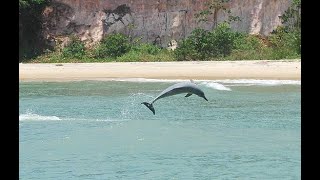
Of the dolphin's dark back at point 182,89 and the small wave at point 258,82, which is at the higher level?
the dolphin's dark back at point 182,89

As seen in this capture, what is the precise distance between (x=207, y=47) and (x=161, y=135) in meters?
14.9

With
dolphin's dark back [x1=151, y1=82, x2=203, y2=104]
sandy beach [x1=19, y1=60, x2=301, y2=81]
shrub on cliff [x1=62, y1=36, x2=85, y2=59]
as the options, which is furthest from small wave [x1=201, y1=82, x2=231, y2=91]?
dolphin's dark back [x1=151, y1=82, x2=203, y2=104]

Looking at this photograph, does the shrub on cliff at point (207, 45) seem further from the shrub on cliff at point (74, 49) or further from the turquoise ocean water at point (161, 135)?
the turquoise ocean water at point (161, 135)

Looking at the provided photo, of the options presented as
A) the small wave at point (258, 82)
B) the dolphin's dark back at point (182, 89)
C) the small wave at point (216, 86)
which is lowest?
the small wave at point (216, 86)

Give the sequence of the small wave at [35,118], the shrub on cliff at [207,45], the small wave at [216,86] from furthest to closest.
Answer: the shrub on cliff at [207,45] → the small wave at [216,86] → the small wave at [35,118]

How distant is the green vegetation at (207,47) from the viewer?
78.6 feet

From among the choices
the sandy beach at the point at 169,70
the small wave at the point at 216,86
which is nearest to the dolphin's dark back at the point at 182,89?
the small wave at the point at 216,86

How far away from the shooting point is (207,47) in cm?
2467

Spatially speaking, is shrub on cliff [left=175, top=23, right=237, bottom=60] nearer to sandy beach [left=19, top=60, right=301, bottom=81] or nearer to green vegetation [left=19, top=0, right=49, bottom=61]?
sandy beach [left=19, top=60, right=301, bottom=81]

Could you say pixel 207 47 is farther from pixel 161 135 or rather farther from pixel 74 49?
pixel 161 135

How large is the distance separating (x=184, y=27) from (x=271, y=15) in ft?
11.0
